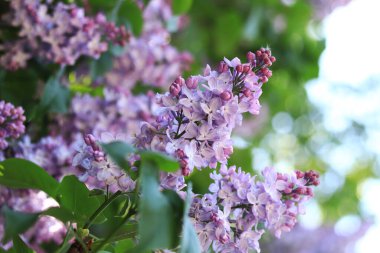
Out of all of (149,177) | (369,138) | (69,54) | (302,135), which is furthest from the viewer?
(369,138)

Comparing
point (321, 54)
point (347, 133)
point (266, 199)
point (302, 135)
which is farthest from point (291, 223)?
point (347, 133)

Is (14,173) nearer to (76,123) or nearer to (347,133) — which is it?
(76,123)

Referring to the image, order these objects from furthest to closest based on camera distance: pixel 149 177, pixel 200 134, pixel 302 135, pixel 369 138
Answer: pixel 369 138 → pixel 302 135 → pixel 200 134 → pixel 149 177

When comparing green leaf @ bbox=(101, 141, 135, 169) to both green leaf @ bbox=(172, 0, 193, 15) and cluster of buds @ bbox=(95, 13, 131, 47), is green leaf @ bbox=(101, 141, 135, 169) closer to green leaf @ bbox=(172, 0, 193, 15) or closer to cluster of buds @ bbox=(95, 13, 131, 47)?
cluster of buds @ bbox=(95, 13, 131, 47)

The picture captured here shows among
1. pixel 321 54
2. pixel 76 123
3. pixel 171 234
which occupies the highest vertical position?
pixel 321 54

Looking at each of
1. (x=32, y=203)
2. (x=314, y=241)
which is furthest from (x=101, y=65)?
(x=314, y=241)

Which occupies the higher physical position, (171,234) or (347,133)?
(347,133)

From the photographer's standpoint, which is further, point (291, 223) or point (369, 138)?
point (369, 138)
